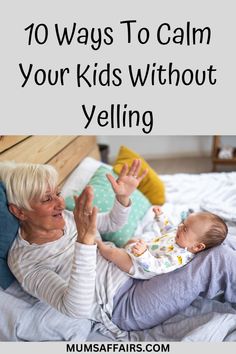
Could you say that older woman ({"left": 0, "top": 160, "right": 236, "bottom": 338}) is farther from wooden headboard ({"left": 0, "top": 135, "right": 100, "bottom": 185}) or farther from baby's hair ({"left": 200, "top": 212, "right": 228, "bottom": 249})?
wooden headboard ({"left": 0, "top": 135, "right": 100, "bottom": 185})

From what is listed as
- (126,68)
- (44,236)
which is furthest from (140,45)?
(44,236)

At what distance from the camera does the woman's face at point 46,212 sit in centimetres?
101

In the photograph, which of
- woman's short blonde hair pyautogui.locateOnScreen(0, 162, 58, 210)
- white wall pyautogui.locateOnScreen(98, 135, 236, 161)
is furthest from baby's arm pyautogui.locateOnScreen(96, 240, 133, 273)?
white wall pyautogui.locateOnScreen(98, 135, 236, 161)

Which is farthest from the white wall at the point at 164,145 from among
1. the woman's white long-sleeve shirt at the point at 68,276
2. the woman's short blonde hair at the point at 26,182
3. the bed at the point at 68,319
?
the woman's short blonde hair at the point at 26,182

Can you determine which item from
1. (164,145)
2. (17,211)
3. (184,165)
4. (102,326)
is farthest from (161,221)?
(164,145)

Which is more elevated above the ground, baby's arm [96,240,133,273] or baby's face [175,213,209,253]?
Result: baby's face [175,213,209,253]

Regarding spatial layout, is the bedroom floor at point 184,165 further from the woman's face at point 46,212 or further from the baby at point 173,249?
the woman's face at point 46,212

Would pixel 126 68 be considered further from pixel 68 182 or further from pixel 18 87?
pixel 68 182

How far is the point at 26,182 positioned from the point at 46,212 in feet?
0.37

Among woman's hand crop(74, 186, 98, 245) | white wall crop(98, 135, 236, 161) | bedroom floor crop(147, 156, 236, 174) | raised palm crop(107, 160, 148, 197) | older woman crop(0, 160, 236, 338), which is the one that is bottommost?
bedroom floor crop(147, 156, 236, 174)

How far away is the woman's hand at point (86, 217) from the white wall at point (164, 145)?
2.58 meters

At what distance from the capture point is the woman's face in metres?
1.01

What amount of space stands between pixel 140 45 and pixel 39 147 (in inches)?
25.6

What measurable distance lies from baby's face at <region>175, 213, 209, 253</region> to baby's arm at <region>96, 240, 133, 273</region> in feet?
0.61
